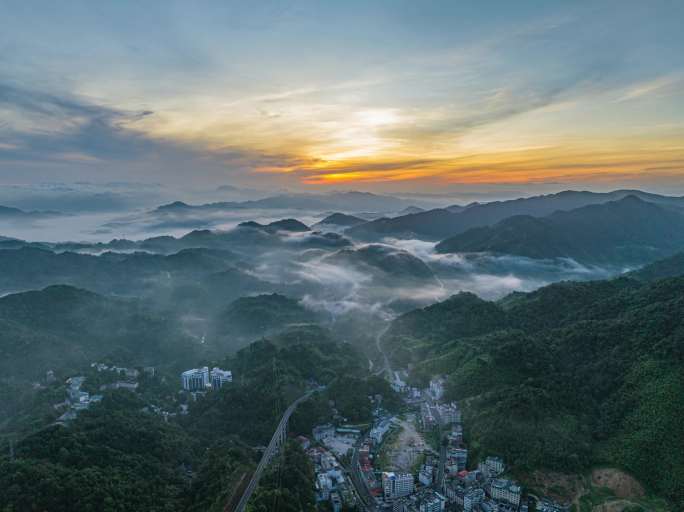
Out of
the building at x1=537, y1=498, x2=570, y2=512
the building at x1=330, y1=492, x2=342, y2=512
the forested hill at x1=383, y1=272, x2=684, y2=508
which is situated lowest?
the building at x1=330, y1=492, x2=342, y2=512

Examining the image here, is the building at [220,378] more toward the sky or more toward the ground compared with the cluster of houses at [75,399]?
more toward the ground

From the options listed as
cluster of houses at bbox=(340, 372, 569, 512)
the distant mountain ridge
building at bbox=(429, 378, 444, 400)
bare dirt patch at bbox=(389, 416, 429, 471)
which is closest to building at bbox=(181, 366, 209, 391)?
cluster of houses at bbox=(340, 372, 569, 512)

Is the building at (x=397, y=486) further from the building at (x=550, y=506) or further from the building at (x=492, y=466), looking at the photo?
the building at (x=550, y=506)

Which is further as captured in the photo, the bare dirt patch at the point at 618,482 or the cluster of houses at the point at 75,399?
the cluster of houses at the point at 75,399

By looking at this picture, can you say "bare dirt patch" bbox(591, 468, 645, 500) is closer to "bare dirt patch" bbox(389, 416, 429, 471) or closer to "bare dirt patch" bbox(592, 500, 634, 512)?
"bare dirt patch" bbox(592, 500, 634, 512)

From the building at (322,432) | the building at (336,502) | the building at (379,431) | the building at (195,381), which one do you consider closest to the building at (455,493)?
the building at (336,502)

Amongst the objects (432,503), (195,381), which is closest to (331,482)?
(432,503)

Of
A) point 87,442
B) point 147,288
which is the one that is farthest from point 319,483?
point 147,288

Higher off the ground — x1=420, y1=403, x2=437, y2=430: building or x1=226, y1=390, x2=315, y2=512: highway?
x1=226, y1=390, x2=315, y2=512: highway
